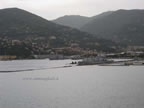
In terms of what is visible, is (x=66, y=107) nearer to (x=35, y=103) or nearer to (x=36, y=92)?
(x=35, y=103)

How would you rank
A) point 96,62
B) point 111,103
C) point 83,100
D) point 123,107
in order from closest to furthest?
1. point 123,107
2. point 111,103
3. point 83,100
4. point 96,62

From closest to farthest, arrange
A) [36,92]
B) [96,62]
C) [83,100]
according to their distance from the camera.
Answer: [83,100] < [36,92] < [96,62]

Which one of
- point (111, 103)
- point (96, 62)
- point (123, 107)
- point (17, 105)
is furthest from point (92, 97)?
point (96, 62)

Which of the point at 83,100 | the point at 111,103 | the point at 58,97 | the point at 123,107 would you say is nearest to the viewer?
the point at 123,107

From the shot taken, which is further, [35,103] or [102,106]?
[35,103]

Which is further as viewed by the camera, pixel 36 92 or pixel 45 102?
pixel 36 92

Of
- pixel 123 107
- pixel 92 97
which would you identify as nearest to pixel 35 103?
pixel 92 97

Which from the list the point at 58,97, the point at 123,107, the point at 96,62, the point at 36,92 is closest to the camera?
the point at 123,107

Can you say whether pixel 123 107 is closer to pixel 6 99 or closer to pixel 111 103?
pixel 111 103
